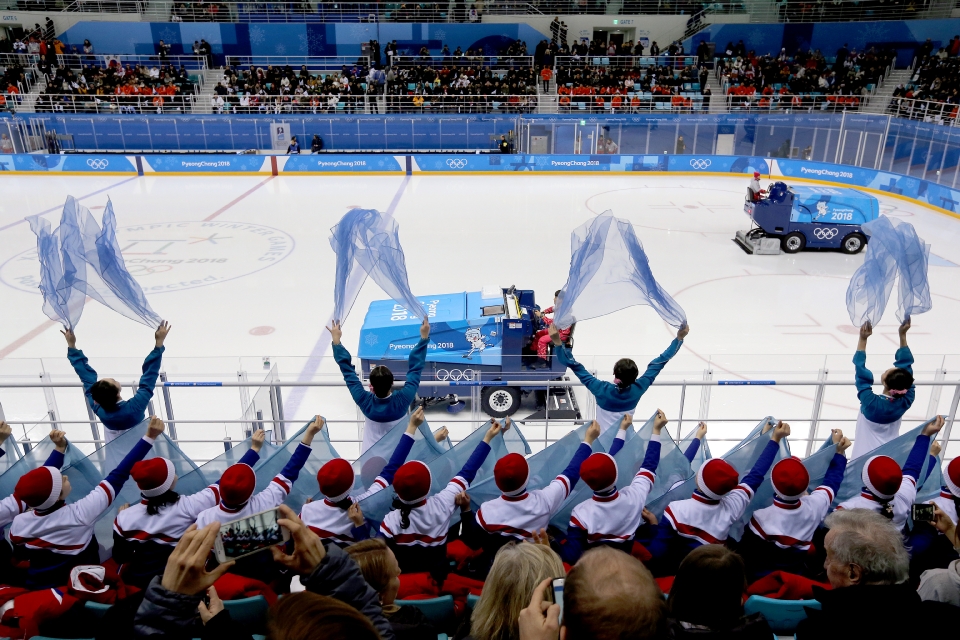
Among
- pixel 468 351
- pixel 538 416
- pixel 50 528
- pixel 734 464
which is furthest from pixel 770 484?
pixel 468 351

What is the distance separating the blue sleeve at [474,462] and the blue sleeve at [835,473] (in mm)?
1686

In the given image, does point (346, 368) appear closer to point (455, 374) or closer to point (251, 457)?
point (251, 457)

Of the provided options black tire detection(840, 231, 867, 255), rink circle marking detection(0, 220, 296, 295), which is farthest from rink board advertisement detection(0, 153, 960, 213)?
black tire detection(840, 231, 867, 255)

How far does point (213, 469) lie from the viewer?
355 centimetres

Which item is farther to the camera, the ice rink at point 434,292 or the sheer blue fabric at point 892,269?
the ice rink at point 434,292

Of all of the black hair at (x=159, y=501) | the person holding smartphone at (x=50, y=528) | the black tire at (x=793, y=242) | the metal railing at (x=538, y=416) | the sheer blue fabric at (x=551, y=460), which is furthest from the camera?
the black tire at (x=793, y=242)

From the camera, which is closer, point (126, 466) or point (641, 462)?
point (126, 466)

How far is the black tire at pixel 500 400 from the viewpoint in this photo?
687cm

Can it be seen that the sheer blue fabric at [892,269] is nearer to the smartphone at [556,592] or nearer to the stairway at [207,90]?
the smartphone at [556,592]

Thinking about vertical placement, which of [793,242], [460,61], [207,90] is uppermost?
[460,61]

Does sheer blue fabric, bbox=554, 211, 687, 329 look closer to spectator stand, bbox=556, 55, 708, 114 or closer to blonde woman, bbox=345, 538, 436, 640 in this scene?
blonde woman, bbox=345, 538, 436, 640

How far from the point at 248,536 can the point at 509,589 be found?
0.77m

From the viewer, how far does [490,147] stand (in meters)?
24.0

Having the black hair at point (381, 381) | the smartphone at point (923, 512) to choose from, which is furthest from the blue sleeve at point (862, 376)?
the black hair at point (381, 381)
